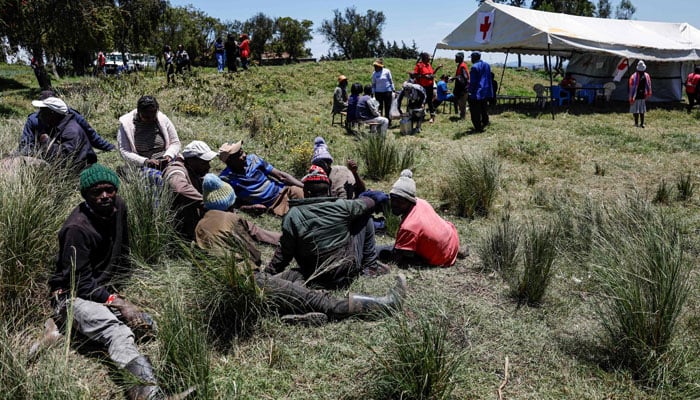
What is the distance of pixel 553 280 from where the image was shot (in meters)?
4.10

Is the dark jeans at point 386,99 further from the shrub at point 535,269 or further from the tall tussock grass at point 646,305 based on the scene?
the tall tussock grass at point 646,305

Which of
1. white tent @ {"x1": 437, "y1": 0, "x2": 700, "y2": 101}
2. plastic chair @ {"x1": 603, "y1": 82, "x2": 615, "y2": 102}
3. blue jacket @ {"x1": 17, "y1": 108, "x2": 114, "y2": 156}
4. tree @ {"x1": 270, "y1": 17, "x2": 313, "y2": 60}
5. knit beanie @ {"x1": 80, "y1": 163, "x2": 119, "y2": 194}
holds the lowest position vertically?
knit beanie @ {"x1": 80, "y1": 163, "x2": 119, "y2": 194}

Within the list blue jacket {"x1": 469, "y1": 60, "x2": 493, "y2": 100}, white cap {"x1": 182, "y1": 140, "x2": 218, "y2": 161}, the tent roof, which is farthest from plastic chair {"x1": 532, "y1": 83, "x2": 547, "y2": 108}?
white cap {"x1": 182, "y1": 140, "x2": 218, "y2": 161}

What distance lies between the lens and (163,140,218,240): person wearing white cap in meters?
4.51

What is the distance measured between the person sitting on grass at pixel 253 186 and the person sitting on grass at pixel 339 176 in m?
0.48

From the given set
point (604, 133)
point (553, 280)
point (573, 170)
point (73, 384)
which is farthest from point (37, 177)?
point (604, 133)

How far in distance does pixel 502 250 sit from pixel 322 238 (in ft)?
5.30

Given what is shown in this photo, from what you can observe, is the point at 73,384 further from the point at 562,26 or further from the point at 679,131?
the point at 562,26

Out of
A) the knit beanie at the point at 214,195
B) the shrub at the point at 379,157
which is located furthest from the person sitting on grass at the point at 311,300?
the shrub at the point at 379,157

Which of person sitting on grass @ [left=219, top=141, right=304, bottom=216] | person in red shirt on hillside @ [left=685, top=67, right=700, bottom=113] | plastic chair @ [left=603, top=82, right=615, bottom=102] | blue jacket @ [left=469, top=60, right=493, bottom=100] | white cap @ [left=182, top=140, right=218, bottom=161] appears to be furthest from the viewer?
plastic chair @ [left=603, top=82, right=615, bottom=102]

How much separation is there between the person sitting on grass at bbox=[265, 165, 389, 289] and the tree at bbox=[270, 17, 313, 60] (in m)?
62.7

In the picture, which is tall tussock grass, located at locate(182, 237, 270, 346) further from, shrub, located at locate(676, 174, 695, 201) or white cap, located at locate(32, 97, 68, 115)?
shrub, located at locate(676, 174, 695, 201)

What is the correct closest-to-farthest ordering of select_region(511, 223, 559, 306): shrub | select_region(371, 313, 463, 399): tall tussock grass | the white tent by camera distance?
select_region(371, 313, 463, 399): tall tussock grass, select_region(511, 223, 559, 306): shrub, the white tent

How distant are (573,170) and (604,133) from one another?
13.0 feet
